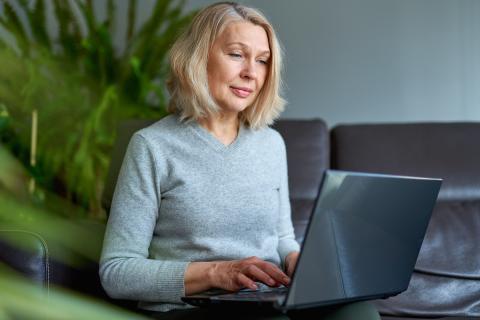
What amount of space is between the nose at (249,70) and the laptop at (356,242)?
45cm

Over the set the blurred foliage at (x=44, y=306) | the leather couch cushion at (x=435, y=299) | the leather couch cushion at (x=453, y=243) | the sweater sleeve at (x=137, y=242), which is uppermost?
the blurred foliage at (x=44, y=306)

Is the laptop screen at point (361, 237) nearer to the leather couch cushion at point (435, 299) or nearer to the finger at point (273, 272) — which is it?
the finger at point (273, 272)

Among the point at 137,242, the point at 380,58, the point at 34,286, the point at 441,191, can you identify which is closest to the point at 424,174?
the point at 441,191

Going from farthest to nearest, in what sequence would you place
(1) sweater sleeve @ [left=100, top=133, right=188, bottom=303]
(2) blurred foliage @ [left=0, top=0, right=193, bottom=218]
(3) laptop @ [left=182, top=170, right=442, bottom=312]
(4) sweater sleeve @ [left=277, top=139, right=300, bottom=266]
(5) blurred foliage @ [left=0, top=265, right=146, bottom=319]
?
(2) blurred foliage @ [left=0, top=0, right=193, bottom=218]
(4) sweater sleeve @ [left=277, top=139, right=300, bottom=266]
(1) sweater sleeve @ [left=100, top=133, right=188, bottom=303]
(3) laptop @ [left=182, top=170, right=442, bottom=312]
(5) blurred foliage @ [left=0, top=265, right=146, bottom=319]

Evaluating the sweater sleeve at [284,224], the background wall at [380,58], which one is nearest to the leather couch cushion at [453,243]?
the sweater sleeve at [284,224]

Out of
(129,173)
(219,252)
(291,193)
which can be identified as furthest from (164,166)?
(291,193)

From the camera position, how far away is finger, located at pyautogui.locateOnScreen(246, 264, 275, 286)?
97 cm

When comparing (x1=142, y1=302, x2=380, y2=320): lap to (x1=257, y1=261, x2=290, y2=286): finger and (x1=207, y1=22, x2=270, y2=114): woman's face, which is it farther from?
(x1=207, y1=22, x2=270, y2=114): woman's face

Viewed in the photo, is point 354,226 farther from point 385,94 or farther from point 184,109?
point 385,94

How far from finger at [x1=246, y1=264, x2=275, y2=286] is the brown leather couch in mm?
702

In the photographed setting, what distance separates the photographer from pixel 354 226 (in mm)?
868

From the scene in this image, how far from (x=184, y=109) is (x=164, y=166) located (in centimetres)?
14

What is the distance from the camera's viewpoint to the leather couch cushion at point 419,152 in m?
1.87

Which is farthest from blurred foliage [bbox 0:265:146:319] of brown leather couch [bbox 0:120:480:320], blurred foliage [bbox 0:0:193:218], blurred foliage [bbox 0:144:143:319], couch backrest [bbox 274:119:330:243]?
blurred foliage [bbox 0:0:193:218]
